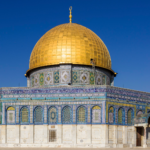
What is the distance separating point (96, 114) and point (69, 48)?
25.3ft

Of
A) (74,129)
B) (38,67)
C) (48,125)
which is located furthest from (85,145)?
(38,67)

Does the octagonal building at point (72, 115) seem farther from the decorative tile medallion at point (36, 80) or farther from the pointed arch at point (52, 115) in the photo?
the decorative tile medallion at point (36, 80)

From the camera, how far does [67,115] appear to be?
2758 cm

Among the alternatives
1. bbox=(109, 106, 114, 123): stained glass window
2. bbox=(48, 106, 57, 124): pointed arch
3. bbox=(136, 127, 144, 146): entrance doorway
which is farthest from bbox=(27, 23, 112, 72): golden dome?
bbox=(136, 127, 144, 146): entrance doorway

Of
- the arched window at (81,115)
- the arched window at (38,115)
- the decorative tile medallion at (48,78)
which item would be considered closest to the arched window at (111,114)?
the arched window at (81,115)

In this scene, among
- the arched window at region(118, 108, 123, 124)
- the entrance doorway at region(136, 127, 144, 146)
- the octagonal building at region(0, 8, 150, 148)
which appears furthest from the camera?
the entrance doorway at region(136, 127, 144, 146)

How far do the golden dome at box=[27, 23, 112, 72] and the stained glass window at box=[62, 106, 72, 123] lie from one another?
528cm

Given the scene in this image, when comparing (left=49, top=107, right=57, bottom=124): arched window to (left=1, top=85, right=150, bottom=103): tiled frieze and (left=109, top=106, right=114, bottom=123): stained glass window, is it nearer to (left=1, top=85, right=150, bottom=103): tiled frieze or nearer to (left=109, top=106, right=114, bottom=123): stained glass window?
(left=1, top=85, right=150, bottom=103): tiled frieze

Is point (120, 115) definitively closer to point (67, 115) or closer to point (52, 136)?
point (67, 115)

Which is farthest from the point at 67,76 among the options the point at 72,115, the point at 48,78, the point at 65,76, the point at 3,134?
the point at 3,134

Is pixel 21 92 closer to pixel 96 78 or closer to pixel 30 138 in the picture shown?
pixel 30 138

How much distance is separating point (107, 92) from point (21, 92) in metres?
7.72

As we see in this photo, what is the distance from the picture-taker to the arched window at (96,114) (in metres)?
27.2

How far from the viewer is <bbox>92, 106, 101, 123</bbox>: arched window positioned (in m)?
27.2
